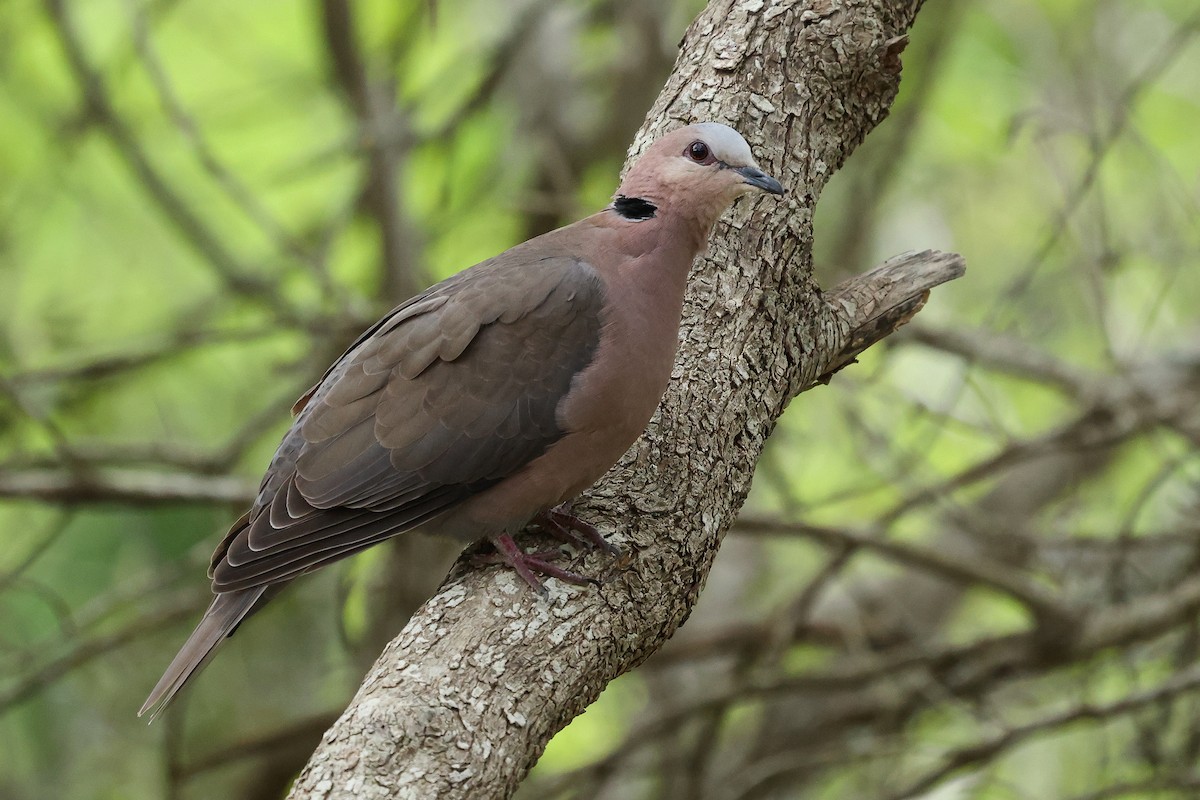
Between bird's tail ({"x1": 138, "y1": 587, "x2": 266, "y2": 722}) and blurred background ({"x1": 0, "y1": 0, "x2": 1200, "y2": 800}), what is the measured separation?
65.9 inches

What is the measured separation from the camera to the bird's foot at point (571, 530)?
2.73m

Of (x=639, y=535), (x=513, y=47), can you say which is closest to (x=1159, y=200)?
(x=513, y=47)

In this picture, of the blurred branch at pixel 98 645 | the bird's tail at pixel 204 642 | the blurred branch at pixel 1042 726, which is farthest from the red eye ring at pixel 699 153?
the blurred branch at pixel 98 645

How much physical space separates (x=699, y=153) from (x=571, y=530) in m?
0.97

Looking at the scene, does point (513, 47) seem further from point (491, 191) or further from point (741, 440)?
point (741, 440)

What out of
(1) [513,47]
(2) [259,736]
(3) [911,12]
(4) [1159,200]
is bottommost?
(2) [259,736]

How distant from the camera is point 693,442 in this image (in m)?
2.90

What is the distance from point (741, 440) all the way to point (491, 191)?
368 cm

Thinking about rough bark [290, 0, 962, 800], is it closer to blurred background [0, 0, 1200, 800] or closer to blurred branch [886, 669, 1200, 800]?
blurred background [0, 0, 1200, 800]

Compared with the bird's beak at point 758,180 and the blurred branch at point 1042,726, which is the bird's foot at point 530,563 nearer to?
the bird's beak at point 758,180

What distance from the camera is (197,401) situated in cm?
631

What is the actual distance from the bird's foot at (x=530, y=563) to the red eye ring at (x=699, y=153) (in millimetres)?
1019

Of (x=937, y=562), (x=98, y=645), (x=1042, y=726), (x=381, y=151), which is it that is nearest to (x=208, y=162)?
(x=381, y=151)

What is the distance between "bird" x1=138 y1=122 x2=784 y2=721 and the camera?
2891 millimetres
